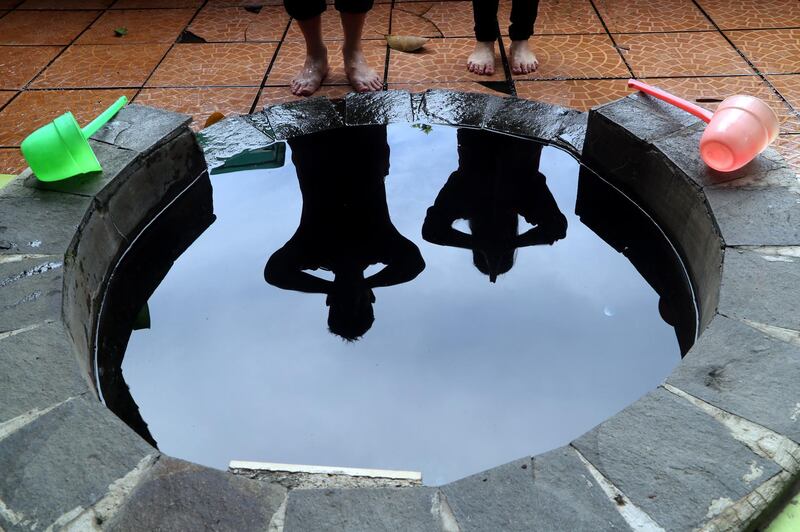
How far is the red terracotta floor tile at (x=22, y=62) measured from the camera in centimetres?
303

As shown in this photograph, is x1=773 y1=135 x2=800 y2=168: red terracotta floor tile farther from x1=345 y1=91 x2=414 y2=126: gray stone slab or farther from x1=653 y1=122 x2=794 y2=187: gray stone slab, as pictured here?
x1=345 y1=91 x2=414 y2=126: gray stone slab

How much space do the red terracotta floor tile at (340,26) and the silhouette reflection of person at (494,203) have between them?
3.86ft

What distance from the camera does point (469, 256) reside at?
1.97 metres

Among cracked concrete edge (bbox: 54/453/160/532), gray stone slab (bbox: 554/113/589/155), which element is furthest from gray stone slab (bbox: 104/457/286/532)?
gray stone slab (bbox: 554/113/589/155)

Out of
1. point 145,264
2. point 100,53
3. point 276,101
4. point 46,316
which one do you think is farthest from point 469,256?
point 100,53

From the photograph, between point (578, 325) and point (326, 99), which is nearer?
point (578, 325)

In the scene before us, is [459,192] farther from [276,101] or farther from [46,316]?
[46,316]

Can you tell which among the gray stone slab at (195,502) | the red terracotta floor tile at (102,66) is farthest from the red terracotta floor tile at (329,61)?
the gray stone slab at (195,502)

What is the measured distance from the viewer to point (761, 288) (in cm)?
146

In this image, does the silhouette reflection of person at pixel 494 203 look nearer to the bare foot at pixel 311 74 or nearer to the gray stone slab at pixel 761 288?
the gray stone slab at pixel 761 288

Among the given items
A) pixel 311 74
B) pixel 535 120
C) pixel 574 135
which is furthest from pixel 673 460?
pixel 311 74

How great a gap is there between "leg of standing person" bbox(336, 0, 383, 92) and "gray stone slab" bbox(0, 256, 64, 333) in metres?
1.58

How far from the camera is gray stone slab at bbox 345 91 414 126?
255 cm

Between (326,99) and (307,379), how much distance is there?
1.36 metres
